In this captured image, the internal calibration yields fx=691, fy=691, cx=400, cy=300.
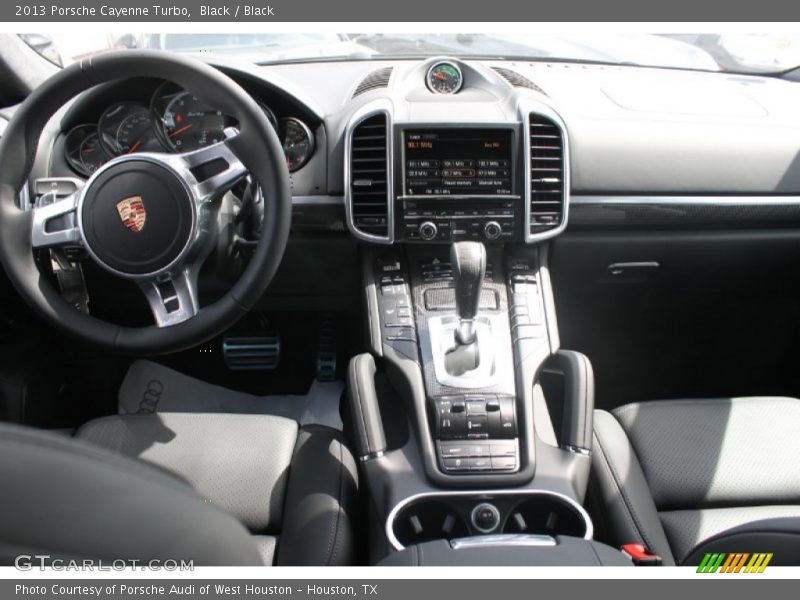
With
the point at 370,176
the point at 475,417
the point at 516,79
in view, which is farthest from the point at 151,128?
the point at 475,417

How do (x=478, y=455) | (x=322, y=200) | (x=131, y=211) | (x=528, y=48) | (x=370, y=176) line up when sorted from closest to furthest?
1. (x=131, y=211)
2. (x=478, y=455)
3. (x=370, y=176)
4. (x=322, y=200)
5. (x=528, y=48)

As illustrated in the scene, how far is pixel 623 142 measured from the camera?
2.04 meters

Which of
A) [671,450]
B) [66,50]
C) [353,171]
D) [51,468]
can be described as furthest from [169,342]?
[671,450]

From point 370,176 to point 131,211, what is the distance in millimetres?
637

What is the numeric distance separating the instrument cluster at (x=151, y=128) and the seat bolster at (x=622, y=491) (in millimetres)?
1183

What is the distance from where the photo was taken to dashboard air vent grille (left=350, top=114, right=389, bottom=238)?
1.87 meters

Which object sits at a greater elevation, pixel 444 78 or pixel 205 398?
pixel 444 78

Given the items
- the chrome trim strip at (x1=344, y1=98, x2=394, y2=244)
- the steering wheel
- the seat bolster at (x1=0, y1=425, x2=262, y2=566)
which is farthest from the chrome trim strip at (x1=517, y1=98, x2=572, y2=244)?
the seat bolster at (x1=0, y1=425, x2=262, y2=566)

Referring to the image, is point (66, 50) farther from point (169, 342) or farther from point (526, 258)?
point (526, 258)

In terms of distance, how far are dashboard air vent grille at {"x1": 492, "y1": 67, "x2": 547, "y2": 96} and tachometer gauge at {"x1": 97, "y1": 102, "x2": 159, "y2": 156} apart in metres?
1.00

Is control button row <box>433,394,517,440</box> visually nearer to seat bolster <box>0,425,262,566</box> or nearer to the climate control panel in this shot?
the climate control panel

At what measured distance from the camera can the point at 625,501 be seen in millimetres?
1604

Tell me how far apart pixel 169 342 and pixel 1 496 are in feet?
3.72

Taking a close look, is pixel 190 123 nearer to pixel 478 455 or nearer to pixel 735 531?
pixel 478 455
